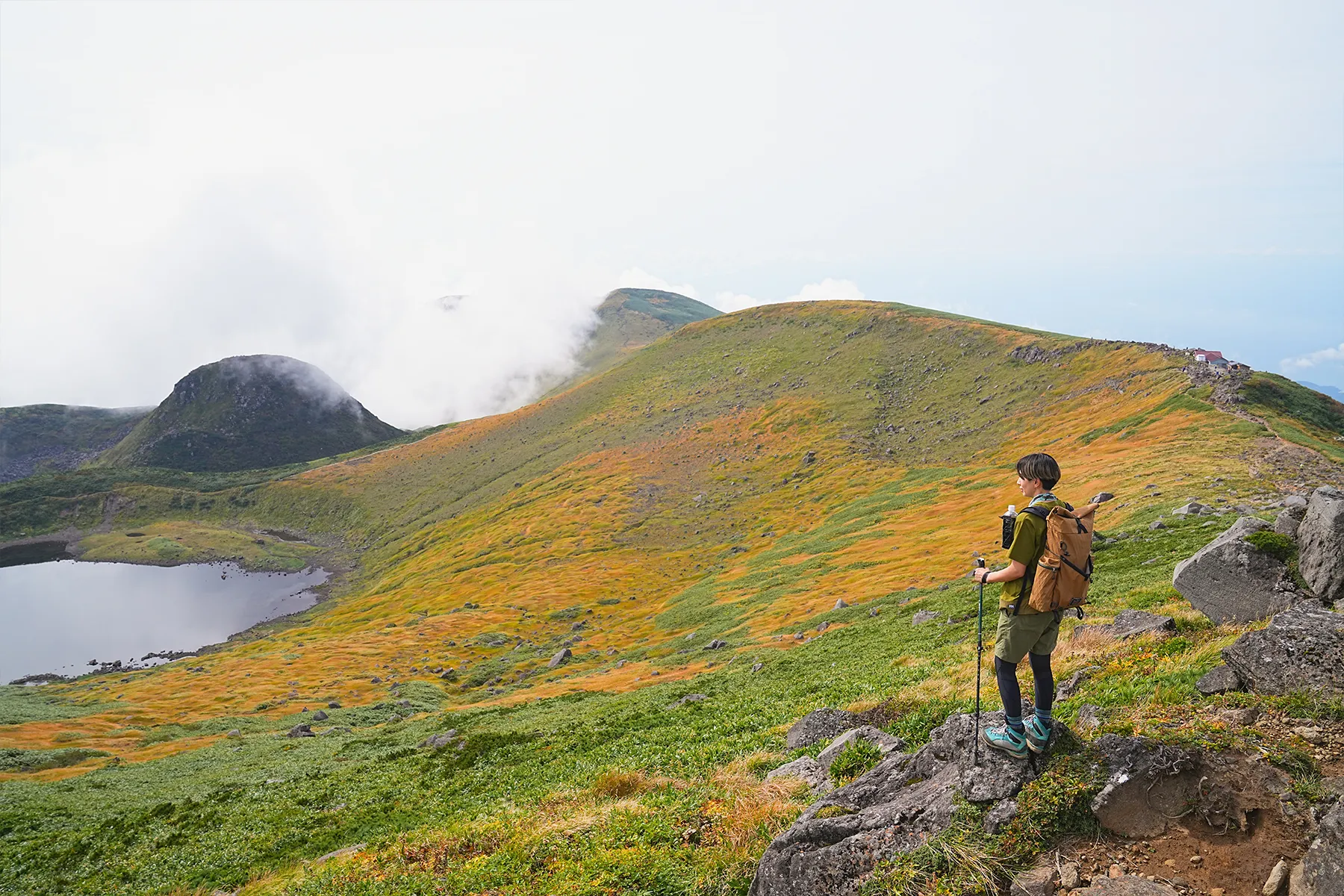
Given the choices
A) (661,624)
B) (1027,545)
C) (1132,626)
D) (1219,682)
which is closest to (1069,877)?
(1027,545)

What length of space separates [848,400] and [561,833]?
361 ft

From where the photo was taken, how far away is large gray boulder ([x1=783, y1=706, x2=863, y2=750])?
14800 mm

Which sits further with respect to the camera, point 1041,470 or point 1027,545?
point 1041,470

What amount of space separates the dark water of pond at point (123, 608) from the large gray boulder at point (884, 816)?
128681 mm

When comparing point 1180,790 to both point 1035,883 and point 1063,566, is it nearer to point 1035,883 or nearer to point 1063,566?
point 1035,883

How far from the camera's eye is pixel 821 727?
15.2 meters

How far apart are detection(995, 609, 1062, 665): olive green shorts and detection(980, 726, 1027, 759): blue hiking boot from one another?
0.86 m

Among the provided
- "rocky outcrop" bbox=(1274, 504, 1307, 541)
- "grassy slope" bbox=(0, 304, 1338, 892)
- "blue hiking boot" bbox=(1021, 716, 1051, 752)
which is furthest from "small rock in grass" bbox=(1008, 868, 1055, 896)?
"rocky outcrop" bbox=(1274, 504, 1307, 541)

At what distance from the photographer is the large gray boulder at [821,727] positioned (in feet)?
48.6

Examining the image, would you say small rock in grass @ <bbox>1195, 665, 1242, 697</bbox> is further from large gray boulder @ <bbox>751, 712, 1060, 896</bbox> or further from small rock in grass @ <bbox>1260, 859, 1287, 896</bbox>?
small rock in grass @ <bbox>1260, 859, 1287, 896</bbox>

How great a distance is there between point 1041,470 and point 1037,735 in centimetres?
333

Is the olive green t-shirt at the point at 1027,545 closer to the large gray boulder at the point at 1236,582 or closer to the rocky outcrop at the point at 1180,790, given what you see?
the rocky outcrop at the point at 1180,790

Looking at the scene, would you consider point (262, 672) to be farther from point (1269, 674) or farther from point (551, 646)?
point (1269, 674)

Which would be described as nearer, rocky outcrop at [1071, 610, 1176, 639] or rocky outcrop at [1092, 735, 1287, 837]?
rocky outcrop at [1092, 735, 1287, 837]
